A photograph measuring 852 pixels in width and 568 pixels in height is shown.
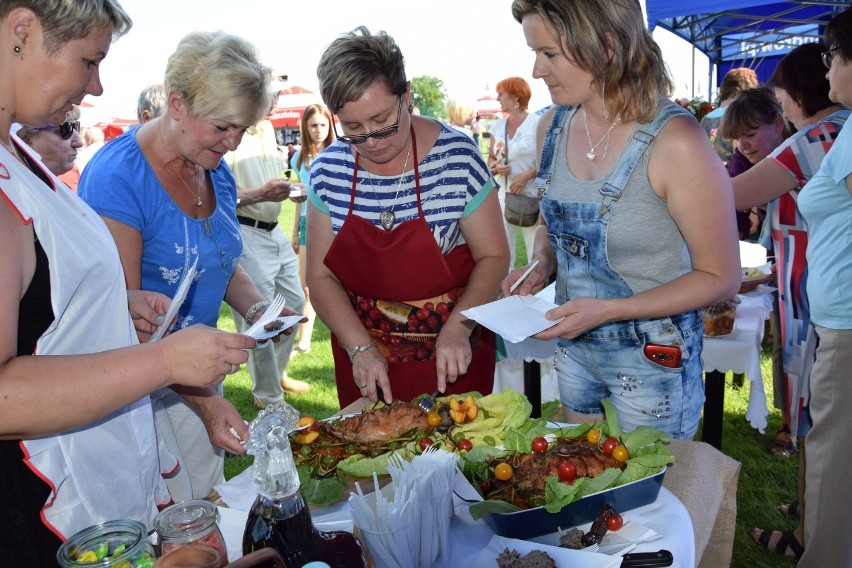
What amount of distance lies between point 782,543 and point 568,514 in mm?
2417

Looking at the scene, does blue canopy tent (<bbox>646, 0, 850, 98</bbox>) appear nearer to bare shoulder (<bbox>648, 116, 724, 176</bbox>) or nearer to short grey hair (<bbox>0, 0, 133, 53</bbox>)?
bare shoulder (<bbox>648, 116, 724, 176</bbox>)

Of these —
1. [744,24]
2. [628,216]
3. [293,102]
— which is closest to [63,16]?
[628,216]

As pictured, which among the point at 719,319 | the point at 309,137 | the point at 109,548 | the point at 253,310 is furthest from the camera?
the point at 309,137

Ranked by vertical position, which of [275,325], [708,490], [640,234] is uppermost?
[640,234]

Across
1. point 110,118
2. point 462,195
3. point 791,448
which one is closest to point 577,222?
point 462,195

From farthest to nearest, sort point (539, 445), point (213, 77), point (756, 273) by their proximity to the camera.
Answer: point (756, 273) < point (213, 77) < point (539, 445)

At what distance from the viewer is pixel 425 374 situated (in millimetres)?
2412

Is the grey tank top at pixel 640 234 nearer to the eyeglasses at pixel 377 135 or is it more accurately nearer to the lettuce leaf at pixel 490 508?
the eyeglasses at pixel 377 135

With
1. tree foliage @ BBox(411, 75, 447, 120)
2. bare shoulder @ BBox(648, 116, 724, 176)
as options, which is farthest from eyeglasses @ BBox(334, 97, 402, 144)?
tree foliage @ BBox(411, 75, 447, 120)

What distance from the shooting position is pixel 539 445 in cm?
155

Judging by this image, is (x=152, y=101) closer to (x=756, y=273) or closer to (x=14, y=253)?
(x=14, y=253)

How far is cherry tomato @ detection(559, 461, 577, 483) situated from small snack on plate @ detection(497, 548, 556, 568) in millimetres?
222

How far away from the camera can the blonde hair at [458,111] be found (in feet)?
32.9

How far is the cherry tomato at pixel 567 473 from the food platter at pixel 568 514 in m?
0.06
